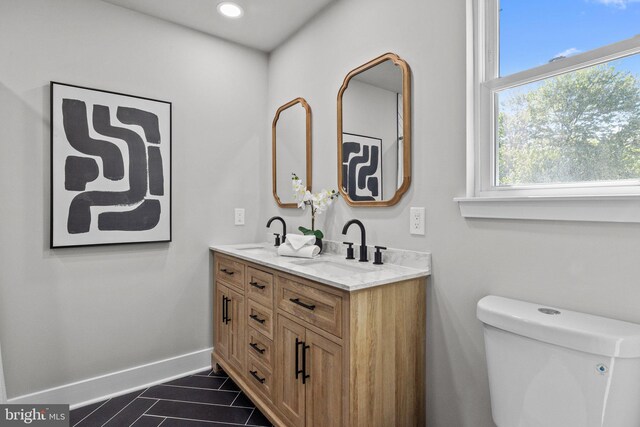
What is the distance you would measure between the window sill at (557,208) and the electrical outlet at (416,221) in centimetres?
21

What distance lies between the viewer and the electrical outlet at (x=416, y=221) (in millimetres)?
1637

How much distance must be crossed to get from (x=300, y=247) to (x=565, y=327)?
4.33 ft

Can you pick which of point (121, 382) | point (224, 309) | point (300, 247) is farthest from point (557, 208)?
point (121, 382)

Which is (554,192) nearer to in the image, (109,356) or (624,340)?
(624,340)

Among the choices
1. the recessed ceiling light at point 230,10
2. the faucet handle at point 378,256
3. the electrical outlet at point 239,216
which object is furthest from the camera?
the electrical outlet at point 239,216

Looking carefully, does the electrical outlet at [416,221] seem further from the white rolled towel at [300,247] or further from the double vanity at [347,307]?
the white rolled towel at [300,247]

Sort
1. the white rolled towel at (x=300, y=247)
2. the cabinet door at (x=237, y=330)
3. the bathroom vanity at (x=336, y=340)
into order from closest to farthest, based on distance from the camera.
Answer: the bathroom vanity at (x=336, y=340)
the white rolled towel at (x=300, y=247)
the cabinet door at (x=237, y=330)

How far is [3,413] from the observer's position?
68.1 inches

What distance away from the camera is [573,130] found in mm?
1214

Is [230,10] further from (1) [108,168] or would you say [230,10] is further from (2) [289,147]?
(1) [108,168]

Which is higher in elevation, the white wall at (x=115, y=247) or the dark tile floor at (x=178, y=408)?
the white wall at (x=115, y=247)

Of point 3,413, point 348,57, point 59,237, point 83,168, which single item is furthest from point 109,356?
point 348,57

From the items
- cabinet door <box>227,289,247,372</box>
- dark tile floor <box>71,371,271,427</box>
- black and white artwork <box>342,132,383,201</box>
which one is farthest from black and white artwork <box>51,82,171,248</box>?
black and white artwork <box>342,132,383,201</box>

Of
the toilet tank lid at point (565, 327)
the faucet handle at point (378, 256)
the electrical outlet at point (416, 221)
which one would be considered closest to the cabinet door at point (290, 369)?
the faucet handle at point (378, 256)
